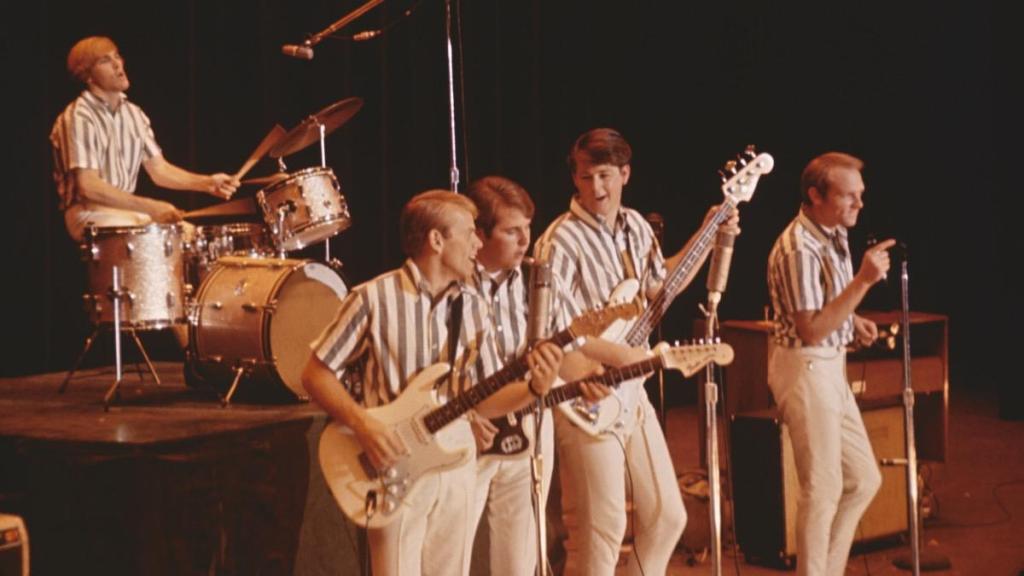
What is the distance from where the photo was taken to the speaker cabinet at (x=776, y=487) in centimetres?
Result: 782

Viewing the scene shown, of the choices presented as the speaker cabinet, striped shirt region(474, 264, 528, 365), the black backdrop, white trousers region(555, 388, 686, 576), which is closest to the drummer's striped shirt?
the black backdrop

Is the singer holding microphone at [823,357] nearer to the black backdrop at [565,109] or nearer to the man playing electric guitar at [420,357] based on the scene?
the man playing electric guitar at [420,357]

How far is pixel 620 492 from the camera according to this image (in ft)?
19.4

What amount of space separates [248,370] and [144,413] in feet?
1.89

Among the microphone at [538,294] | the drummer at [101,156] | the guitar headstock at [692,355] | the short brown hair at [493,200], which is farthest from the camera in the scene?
the drummer at [101,156]

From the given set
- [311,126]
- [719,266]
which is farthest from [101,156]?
[719,266]

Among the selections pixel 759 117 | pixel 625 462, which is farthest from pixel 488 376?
pixel 759 117

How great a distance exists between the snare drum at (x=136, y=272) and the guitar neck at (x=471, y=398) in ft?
9.66

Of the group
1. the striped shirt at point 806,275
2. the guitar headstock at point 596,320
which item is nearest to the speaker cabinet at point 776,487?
the striped shirt at point 806,275

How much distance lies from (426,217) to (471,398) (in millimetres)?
730

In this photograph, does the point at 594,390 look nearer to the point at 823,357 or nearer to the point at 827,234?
the point at 823,357

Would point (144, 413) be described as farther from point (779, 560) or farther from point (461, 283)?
point (779, 560)

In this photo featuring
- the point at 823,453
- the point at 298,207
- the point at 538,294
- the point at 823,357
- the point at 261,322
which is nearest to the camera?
the point at 538,294

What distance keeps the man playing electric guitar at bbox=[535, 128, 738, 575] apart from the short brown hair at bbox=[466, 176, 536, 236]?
1.24 feet
